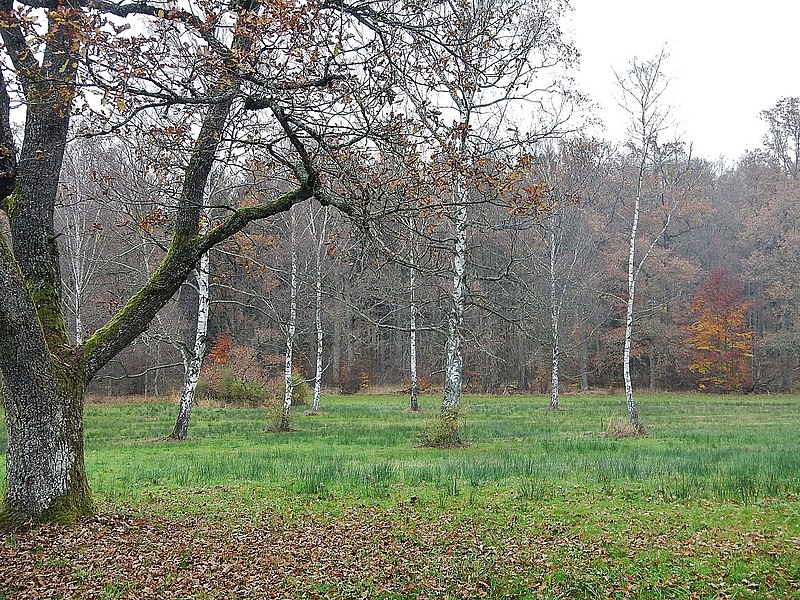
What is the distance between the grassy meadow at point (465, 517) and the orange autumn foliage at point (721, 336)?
1113 inches

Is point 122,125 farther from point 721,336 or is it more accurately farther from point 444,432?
point 721,336

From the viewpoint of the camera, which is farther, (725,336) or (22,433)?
(725,336)

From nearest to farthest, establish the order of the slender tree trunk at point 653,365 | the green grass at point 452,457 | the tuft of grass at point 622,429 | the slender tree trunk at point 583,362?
the green grass at point 452,457, the tuft of grass at point 622,429, the slender tree trunk at point 583,362, the slender tree trunk at point 653,365

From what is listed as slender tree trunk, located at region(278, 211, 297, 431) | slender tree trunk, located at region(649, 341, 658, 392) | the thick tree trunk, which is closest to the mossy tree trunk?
the thick tree trunk

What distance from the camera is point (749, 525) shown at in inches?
264

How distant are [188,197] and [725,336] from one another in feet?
130

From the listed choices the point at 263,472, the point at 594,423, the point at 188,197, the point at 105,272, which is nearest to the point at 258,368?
the point at 105,272

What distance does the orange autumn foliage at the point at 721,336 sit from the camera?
4028 cm

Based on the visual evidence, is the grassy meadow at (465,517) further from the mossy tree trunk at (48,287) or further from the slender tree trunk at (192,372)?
the slender tree trunk at (192,372)

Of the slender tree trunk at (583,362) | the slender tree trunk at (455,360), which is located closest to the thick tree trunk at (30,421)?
the slender tree trunk at (455,360)

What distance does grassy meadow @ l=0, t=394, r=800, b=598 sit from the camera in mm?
5199

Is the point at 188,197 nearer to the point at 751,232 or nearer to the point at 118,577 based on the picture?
the point at 118,577

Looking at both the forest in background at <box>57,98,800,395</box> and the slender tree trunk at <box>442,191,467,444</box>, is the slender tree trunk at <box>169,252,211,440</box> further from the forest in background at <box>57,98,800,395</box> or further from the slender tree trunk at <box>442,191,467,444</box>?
the forest in background at <box>57,98,800,395</box>

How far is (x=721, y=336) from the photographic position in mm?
40344
